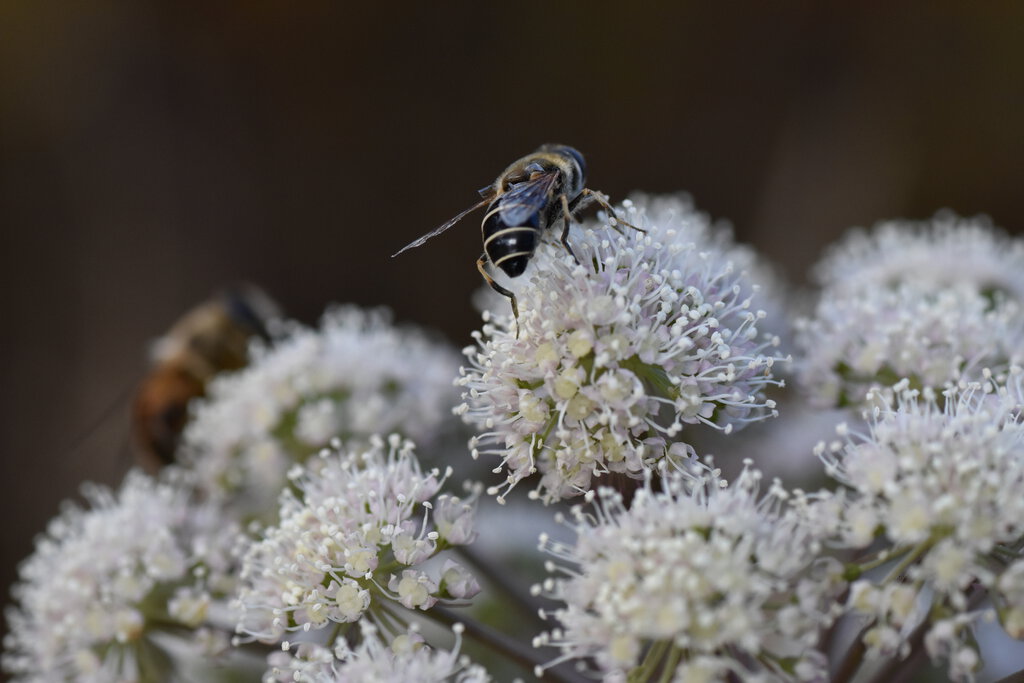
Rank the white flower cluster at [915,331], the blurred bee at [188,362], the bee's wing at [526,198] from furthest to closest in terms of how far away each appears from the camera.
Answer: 1. the blurred bee at [188,362]
2. the white flower cluster at [915,331]
3. the bee's wing at [526,198]

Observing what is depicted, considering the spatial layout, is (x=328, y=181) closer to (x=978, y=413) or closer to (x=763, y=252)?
(x=763, y=252)

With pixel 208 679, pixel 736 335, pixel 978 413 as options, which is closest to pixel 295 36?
pixel 208 679

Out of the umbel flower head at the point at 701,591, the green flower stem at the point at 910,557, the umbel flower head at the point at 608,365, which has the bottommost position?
the umbel flower head at the point at 701,591

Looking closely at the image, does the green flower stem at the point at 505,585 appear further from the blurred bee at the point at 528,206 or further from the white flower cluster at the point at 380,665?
the blurred bee at the point at 528,206

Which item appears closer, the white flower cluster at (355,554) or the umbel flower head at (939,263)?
the white flower cluster at (355,554)

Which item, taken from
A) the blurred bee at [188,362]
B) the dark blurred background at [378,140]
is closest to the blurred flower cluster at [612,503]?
the blurred bee at [188,362]

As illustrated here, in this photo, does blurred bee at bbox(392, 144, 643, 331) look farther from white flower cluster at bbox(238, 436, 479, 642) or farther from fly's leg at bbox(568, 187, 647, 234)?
white flower cluster at bbox(238, 436, 479, 642)

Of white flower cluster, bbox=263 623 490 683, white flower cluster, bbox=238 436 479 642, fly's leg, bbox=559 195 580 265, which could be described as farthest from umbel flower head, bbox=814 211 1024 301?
white flower cluster, bbox=263 623 490 683
